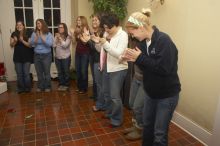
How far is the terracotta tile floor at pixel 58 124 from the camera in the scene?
2.76m

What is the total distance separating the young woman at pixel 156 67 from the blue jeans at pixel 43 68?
9.13ft

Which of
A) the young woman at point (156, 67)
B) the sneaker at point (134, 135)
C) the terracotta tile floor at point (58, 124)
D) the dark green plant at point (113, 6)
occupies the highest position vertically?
the dark green plant at point (113, 6)

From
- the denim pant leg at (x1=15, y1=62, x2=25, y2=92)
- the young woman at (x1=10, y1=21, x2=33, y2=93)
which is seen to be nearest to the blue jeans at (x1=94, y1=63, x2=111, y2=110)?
the young woman at (x1=10, y1=21, x2=33, y2=93)

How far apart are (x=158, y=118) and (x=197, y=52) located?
1.23 m

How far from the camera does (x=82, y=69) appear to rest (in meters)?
4.19

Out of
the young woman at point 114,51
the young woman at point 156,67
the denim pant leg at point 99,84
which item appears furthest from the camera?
the denim pant leg at point 99,84

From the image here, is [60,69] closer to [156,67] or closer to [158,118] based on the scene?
[158,118]

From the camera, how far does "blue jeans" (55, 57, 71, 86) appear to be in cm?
443

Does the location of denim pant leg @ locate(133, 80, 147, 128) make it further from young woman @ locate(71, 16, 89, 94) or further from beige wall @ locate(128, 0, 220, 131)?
young woman @ locate(71, 16, 89, 94)

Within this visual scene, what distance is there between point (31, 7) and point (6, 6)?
50cm

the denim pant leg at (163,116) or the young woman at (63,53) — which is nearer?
the denim pant leg at (163,116)

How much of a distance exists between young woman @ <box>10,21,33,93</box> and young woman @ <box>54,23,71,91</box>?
1.72ft

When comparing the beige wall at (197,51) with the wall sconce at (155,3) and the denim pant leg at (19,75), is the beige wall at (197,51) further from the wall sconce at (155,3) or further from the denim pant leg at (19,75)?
the denim pant leg at (19,75)

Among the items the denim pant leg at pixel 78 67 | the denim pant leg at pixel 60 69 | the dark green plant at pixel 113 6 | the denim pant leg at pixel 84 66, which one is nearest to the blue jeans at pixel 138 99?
the denim pant leg at pixel 84 66
